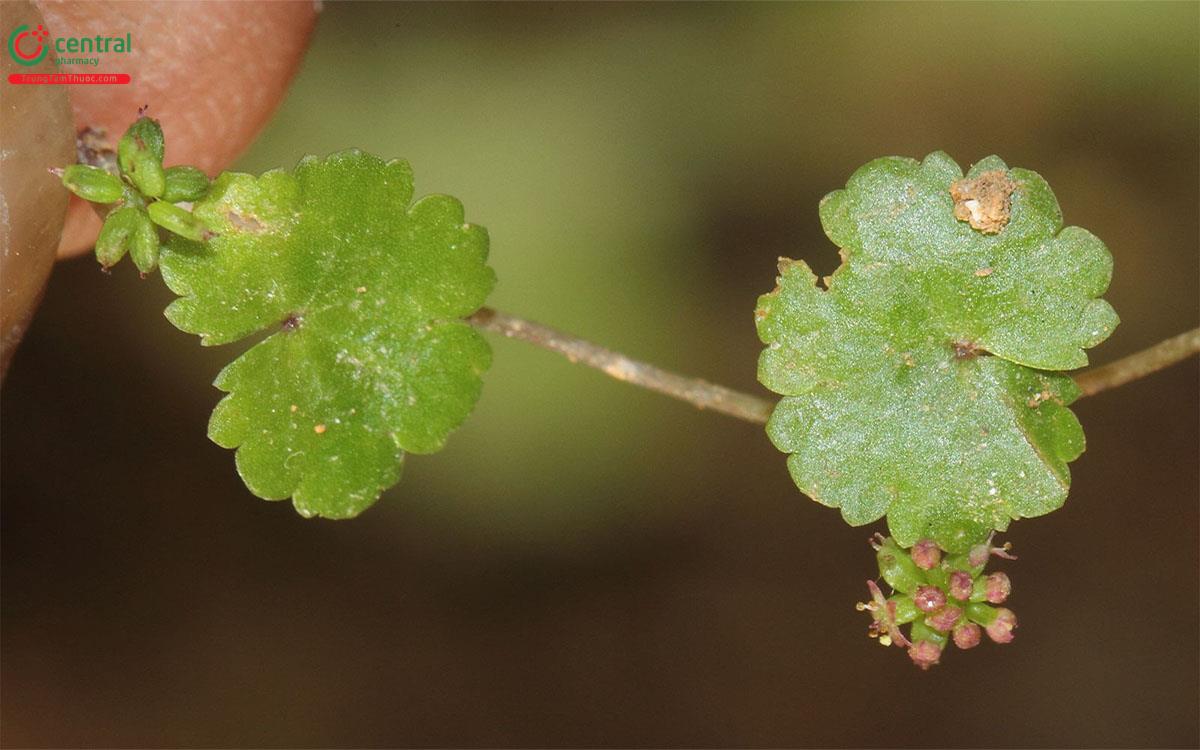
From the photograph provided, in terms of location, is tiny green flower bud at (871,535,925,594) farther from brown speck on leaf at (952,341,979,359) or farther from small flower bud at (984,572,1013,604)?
brown speck on leaf at (952,341,979,359)

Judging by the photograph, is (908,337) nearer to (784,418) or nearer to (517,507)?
(784,418)

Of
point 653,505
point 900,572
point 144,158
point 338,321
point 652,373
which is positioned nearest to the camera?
point 144,158

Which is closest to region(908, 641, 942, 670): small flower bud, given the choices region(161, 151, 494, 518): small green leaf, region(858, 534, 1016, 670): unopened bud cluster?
region(858, 534, 1016, 670): unopened bud cluster

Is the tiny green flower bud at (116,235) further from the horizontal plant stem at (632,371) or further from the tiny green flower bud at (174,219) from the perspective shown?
the horizontal plant stem at (632,371)

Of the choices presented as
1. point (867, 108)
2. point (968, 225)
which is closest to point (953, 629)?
point (968, 225)

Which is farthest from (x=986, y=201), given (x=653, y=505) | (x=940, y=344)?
(x=653, y=505)

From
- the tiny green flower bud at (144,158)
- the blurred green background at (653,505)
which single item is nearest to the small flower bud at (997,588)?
the tiny green flower bud at (144,158)

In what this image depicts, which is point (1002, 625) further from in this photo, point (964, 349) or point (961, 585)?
point (964, 349)
